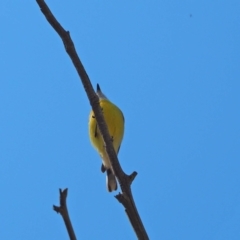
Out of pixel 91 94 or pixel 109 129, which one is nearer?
pixel 91 94

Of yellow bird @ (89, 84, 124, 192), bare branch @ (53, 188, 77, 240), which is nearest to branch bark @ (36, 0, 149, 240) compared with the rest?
bare branch @ (53, 188, 77, 240)

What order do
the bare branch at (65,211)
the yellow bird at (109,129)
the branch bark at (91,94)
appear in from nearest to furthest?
the bare branch at (65,211), the branch bark at (91,94), the yellow bird at (109,129)

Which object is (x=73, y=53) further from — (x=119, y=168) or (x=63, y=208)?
(x=63, y=208)

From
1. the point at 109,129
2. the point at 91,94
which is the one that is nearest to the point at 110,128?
the point at 109,129

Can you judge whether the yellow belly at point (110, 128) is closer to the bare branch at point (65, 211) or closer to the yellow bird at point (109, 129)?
the yellow bird at point (109, 129)

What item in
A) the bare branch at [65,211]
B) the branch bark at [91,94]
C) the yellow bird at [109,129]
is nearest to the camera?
the bare branch at [65,211]

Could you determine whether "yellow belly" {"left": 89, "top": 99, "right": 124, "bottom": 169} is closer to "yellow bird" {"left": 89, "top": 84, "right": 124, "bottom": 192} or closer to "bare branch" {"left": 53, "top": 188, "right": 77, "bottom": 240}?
"yellow bird" {"left": 89, "top": 84, "right": 124, "bottom": 192}

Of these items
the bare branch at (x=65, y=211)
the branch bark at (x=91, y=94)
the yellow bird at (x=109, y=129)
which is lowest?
the bare branch at (x=65, y=211)

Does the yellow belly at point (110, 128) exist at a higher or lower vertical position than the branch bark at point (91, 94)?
higher

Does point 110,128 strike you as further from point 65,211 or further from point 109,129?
point 65,211

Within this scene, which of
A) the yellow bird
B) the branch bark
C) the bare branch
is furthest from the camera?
the yellow bird

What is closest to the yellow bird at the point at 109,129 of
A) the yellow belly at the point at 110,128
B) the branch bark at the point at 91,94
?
the yellow belly at the point at 110,128

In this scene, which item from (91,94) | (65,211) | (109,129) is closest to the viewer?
(65,211)

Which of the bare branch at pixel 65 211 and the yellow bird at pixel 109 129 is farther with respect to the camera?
the yellow bird at pixel 109 129
